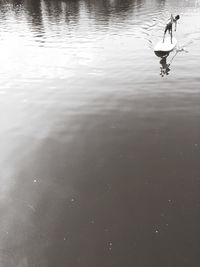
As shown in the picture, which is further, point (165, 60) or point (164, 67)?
point (165, 60)

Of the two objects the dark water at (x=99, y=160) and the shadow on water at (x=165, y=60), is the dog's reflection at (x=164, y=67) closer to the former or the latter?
the shadow on water at (x=165, y=60)

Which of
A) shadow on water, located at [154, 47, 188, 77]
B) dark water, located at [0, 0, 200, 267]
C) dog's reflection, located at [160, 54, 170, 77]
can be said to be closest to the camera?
dark water, located at [0, 0, 200, 267]

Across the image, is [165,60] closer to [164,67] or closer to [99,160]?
[164,67]

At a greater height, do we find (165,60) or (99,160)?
(99,160)

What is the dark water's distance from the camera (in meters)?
6.05

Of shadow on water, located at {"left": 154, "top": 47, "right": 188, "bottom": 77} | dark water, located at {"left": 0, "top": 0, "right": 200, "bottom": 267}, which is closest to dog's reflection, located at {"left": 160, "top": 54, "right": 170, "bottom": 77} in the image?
shadow on water, located at {"left": 154, "top": 47, "right": 188, "bottom": 77}

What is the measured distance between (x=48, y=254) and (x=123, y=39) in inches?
817

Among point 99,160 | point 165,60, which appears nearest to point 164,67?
point 165,60

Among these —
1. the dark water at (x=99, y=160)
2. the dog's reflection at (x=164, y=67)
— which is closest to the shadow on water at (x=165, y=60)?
the dog's reflection at (x=164, y=67)

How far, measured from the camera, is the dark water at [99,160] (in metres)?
6.05

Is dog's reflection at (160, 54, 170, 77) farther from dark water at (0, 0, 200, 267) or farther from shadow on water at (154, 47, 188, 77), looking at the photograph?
dark water at (0, 0, 200, 267)

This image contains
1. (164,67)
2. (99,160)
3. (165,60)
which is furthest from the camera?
(165,60)

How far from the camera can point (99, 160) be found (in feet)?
29.1

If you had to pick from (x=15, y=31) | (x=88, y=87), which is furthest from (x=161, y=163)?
(x=15, y=31)
